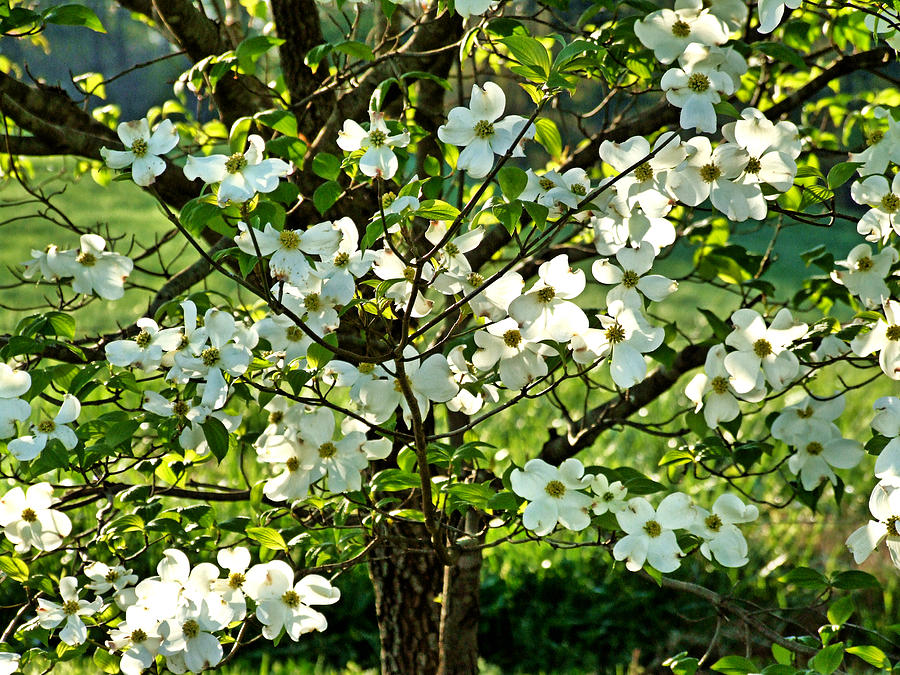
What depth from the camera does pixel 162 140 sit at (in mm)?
707

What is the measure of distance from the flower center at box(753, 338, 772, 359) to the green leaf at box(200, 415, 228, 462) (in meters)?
0.49

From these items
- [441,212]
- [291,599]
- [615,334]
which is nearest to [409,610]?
[291,599]

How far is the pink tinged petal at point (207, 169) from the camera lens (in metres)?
0.66

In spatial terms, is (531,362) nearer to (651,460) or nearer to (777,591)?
(777,591)

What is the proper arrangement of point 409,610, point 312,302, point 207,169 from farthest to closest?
point 409,610 < point 312,302 < point 207,169

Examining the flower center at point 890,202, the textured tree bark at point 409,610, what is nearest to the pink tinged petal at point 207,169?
the flower center at point 890,202

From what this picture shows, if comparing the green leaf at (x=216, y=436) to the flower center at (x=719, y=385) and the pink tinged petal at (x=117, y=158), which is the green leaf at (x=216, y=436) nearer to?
the pink tinged petal at (x=117, y=158)

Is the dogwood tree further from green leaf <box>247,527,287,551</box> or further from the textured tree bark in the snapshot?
the textured tree bark

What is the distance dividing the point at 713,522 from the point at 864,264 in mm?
316

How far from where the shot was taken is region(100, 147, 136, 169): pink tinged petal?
680 mm

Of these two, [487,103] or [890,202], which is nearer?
[487,103]

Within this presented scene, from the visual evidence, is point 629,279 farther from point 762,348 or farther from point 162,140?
point 162,140

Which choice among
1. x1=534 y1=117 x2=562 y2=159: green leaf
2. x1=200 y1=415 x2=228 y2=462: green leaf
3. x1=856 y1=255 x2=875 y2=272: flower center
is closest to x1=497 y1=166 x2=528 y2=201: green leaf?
x1=534 y1=117 x2=562 y2=159: green leaf

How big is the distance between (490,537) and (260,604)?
4.55ft
